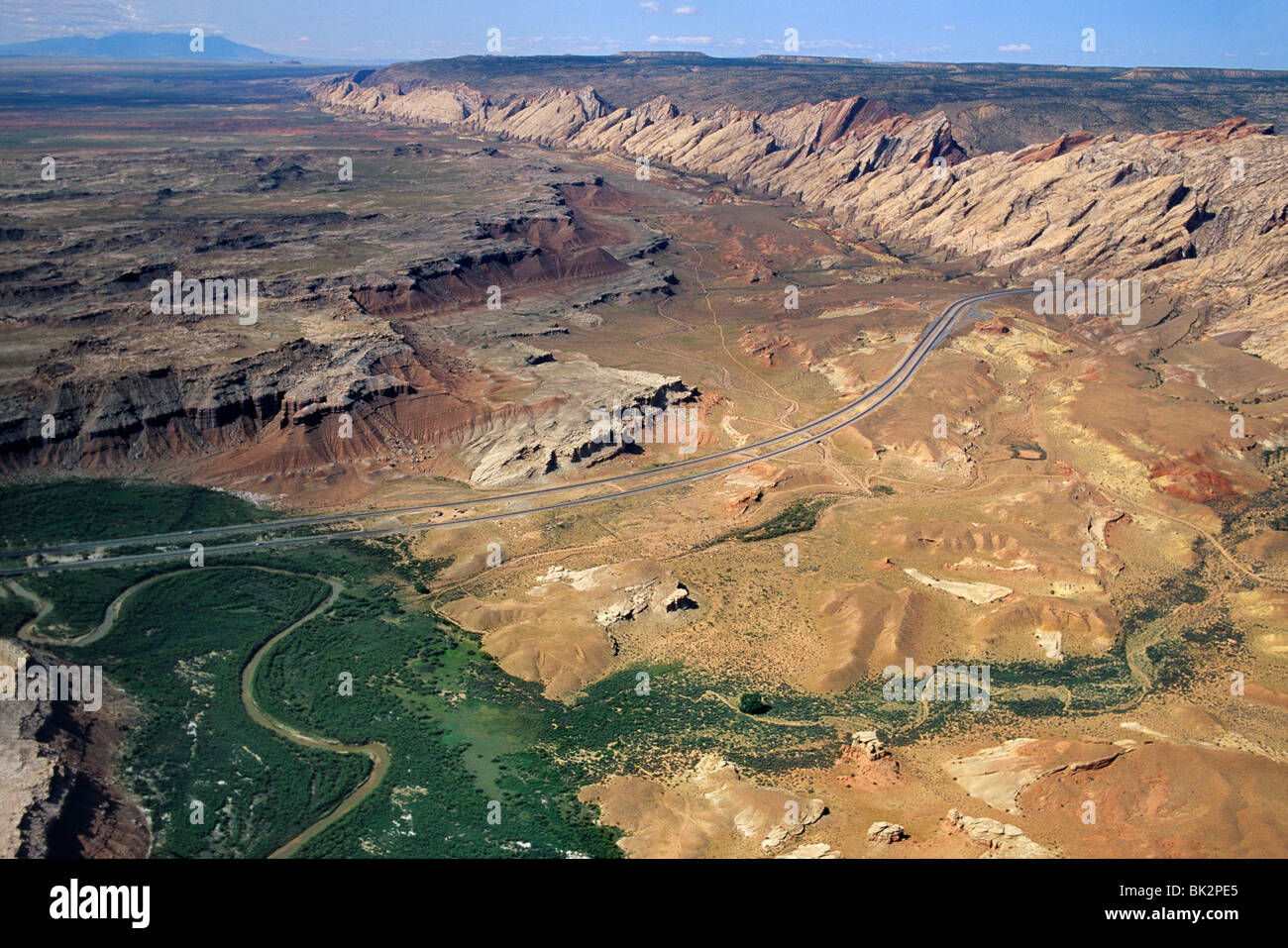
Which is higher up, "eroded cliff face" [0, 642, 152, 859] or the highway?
the highway

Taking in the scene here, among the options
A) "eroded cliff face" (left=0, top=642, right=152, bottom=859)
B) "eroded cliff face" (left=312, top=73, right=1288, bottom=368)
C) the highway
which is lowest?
"eroded cliff face" (left=0, top=642, right=152, bottom=859)

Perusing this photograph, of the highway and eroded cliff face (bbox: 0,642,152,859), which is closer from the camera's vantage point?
eroded cliff face (bbox: 0,642,152,859)

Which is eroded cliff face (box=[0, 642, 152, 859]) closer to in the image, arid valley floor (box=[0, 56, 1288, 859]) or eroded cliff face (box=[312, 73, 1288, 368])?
arid valley floor (box=[0, 56, 1288, 859])

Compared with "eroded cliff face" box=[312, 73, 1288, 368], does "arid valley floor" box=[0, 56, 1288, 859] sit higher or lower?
lower

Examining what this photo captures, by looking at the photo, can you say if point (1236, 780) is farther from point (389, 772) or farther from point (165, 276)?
point (165, 276)

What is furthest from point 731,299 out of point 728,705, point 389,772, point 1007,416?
point 389,772

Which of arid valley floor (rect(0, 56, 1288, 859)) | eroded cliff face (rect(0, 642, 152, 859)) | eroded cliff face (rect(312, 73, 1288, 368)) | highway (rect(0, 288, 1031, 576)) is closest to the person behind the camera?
eroded cliff face (rect(0, 642, 152, 859))

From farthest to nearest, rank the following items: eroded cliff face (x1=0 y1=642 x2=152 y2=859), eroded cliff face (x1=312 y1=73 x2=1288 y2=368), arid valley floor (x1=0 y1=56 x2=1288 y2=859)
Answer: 1. eroded cliff face (x1=312 y1=73 x2=1288 y2=368)
2. arid valley floor (x1=0 y1=56 x2=1288 y2=859)
3. eroded cliff face (x1=0 y1=642 x2=152 y2=859)

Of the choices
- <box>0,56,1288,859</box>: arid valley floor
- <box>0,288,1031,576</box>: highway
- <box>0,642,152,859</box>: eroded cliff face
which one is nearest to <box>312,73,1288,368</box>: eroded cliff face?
<box>0,56,1288,859</box>: arid valley floor
